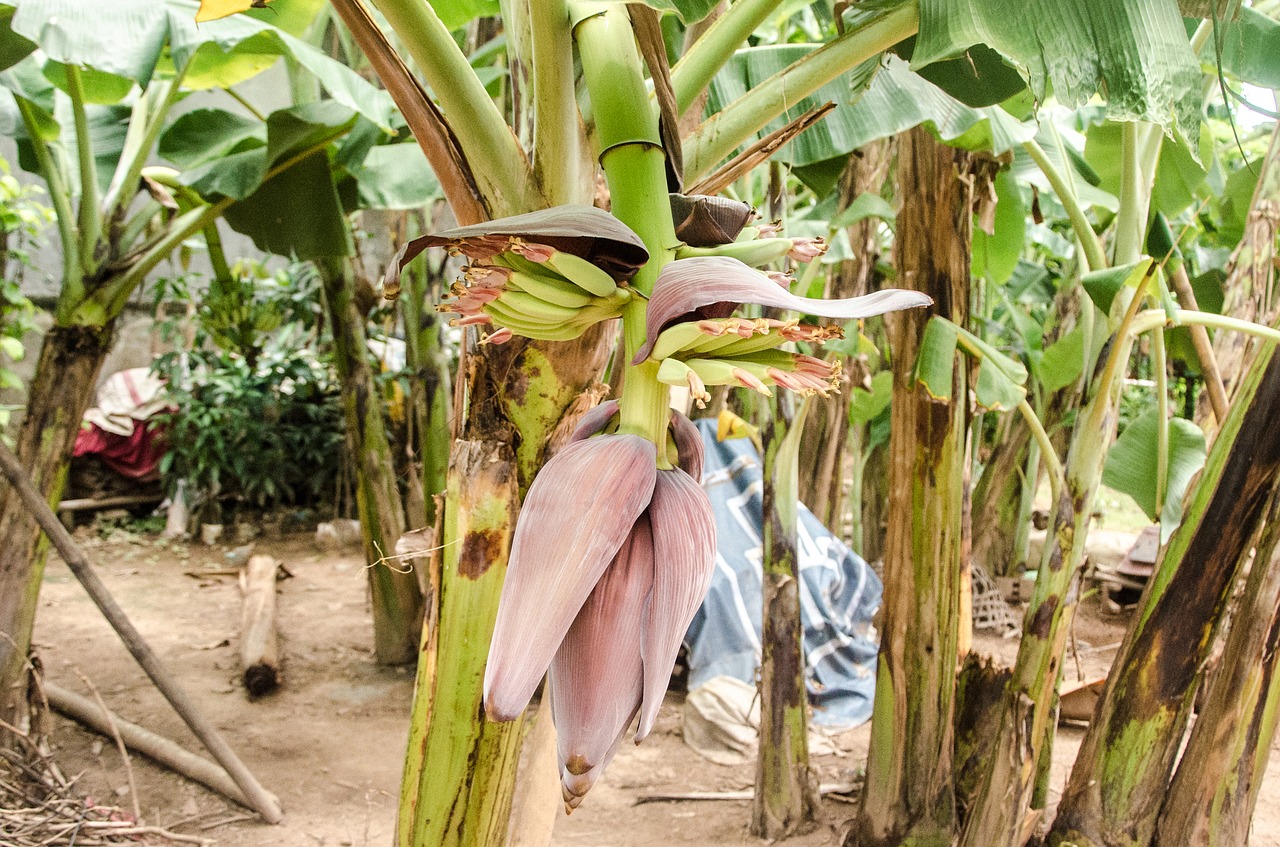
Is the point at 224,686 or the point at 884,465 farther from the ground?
the point at 884,465

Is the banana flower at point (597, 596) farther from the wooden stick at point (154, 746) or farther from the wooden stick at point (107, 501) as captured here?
the wooden stick at point (107, 501)

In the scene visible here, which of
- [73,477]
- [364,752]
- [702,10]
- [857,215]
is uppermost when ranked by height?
[857,215]

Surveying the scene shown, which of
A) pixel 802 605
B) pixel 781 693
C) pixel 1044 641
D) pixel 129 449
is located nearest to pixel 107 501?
pixel 129 449

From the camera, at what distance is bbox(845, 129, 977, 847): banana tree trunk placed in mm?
1586

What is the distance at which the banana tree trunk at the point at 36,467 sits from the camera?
196 centimetres

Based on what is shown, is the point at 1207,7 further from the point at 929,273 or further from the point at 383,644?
the point at 383,644

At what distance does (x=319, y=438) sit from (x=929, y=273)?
441cm

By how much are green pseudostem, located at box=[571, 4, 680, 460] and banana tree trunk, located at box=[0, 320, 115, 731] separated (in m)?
1.95

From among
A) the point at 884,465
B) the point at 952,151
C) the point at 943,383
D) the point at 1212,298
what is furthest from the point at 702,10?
the point at 884,465

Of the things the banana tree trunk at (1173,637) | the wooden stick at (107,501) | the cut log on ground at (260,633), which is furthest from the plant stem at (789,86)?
the wooden stick at (107,501)

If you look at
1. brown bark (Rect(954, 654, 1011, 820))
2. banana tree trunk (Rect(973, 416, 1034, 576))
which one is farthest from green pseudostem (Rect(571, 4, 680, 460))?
banana tree trunk (Rect(973, 416, 1034, 576))

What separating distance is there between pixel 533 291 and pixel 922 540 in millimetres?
1346

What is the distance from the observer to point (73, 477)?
5.06 meters

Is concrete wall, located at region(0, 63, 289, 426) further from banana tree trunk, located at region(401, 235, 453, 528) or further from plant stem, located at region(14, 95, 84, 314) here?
plant stem, located at region(14, 95, 84, 314)
